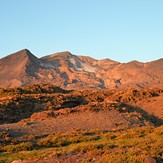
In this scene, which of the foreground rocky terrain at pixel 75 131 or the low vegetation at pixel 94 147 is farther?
the foreground rocky terrain at pixel 75 131

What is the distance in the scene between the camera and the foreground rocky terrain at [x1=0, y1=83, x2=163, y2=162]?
15.0 meters

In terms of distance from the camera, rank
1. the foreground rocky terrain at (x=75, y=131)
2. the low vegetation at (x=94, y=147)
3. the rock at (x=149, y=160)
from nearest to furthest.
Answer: the rock at (x=149, y=160) → the low vegetation at (x=94, y=147) → the foreground rocky terrain at (x=75, y=131)

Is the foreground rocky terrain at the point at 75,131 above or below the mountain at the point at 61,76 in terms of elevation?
below

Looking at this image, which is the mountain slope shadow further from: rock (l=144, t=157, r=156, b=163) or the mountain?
the mountain

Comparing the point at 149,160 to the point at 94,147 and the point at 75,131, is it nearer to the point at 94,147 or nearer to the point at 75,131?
the point at 94,147

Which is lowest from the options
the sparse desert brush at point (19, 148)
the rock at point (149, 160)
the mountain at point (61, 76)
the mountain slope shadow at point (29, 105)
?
the rock at point (149, 160)

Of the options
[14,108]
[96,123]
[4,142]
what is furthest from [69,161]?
[14,108]

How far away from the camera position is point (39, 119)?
29719 mm

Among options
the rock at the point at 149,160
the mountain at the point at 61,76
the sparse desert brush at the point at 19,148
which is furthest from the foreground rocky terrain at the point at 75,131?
the mountain at the point at 61,76

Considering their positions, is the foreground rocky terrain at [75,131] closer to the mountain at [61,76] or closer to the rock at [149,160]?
the rock at [149,160]

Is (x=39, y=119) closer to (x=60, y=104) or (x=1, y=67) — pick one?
(x=60, y=104)

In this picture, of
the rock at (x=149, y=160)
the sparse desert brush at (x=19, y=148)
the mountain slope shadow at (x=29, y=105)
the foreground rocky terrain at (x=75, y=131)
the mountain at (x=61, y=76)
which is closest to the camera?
the rock at (x=149, y=160)

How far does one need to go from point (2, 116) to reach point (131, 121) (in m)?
12.0

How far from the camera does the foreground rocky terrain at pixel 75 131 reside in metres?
15.0
